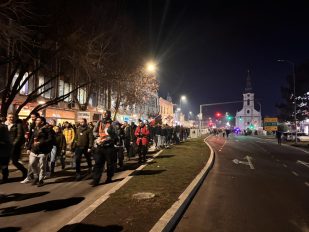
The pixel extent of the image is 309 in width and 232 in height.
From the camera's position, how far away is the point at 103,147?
9266 mm

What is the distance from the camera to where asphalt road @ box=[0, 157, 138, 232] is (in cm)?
591

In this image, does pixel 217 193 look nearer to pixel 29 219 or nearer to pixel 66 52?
pixel 29 219

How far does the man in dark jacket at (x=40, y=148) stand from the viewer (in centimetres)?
892

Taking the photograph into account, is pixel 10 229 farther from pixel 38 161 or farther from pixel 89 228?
Result: pixel 38 161

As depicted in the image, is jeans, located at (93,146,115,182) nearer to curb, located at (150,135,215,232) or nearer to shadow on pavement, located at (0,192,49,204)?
shadow on pavement, located at (0,192,49,204)

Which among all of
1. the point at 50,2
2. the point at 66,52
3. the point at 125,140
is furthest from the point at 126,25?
the point at 125,140

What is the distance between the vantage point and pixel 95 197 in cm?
792

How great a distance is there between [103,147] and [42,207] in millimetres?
2655

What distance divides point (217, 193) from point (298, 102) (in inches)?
2400

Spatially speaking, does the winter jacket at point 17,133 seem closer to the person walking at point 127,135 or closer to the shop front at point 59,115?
the person walking at point 127,135

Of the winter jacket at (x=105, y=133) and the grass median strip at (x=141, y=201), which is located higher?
the winter jacket at (x=105, y=133)

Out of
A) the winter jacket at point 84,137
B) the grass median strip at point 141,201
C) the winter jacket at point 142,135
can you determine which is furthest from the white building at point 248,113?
the winter jacket at point 84,137

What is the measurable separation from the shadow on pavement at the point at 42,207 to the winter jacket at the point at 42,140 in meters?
1.89

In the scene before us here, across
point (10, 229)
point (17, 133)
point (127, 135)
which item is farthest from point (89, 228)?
→ point (127, 135)
